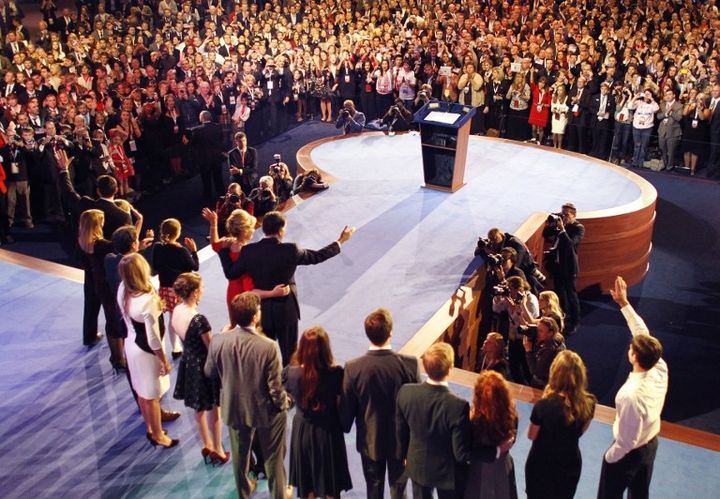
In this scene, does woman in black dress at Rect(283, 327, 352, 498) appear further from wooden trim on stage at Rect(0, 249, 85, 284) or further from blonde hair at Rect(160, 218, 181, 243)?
wooden trim on stage at Rect(0, 249, 85, 284)

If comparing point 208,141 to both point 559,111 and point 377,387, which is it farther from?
point 377,387

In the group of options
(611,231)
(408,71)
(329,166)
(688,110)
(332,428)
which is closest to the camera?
(332,428)

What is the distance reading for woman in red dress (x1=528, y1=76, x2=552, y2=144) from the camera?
12281 millimetres

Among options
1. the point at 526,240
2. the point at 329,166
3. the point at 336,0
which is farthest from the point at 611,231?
the point at 336,0

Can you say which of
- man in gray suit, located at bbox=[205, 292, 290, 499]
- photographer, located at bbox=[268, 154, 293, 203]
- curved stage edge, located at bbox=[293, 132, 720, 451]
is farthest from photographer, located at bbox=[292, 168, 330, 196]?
man in gray suit, located at bbox=[205, 292, 290, 499]

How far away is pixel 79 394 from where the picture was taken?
212 inches

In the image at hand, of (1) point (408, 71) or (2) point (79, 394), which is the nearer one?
(2) point (79, 394)

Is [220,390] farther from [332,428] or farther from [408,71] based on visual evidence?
[408,71]

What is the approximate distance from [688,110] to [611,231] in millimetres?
3951

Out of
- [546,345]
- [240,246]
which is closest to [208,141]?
[240,246]

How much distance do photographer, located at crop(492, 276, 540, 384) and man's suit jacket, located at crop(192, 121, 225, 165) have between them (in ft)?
17.5

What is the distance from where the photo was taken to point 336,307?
6.42 m

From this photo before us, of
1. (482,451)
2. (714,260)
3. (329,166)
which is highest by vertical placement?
(482,451)

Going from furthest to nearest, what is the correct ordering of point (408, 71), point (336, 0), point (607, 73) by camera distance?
1. point (336, 0)
2. point (408, 71)
3. point (607, 73)
